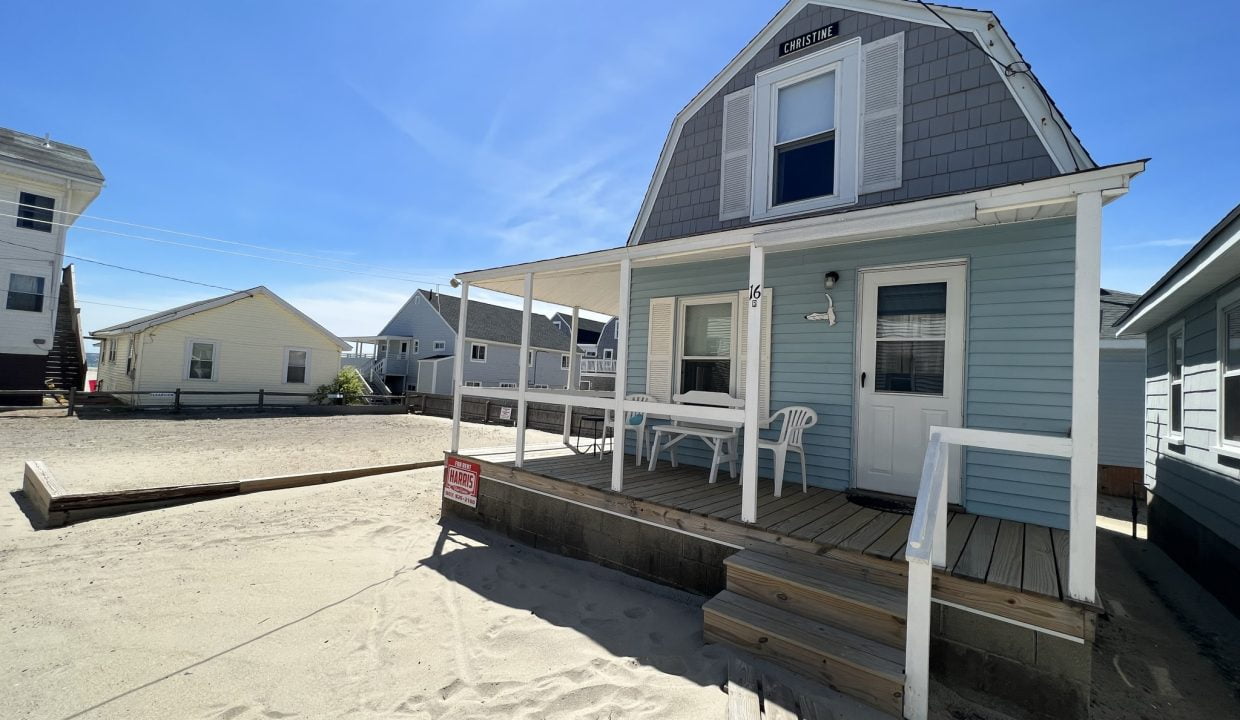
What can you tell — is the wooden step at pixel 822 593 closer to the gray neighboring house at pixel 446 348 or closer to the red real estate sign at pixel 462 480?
the red real estate sign at pixel 462 480

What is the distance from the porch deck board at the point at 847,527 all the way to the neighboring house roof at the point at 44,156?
62.4ft

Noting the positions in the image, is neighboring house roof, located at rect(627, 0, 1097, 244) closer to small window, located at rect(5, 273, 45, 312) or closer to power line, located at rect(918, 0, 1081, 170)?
power line, located at rect(918, 0, 1081, 170)

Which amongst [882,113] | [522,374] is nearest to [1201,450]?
[882,113]

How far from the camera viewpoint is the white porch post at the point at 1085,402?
7.88 ft

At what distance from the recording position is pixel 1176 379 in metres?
5.69

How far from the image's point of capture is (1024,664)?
2.45 metres

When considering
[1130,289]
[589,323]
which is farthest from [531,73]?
[589,323]

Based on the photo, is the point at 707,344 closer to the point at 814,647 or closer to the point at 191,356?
the point at 814,647

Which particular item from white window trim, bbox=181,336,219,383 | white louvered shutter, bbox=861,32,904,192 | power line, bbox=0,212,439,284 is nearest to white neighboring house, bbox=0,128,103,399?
power line, bbox=0,212,439,284

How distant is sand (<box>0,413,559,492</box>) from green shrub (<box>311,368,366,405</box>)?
3123mm

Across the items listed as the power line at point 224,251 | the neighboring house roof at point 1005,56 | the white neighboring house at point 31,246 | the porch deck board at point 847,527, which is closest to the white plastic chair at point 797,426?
the porch deck board at point 847,527

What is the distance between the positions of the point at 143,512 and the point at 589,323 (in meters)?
32.3

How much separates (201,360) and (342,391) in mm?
4309

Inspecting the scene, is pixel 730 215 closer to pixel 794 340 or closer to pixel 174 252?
pixel 794 340
